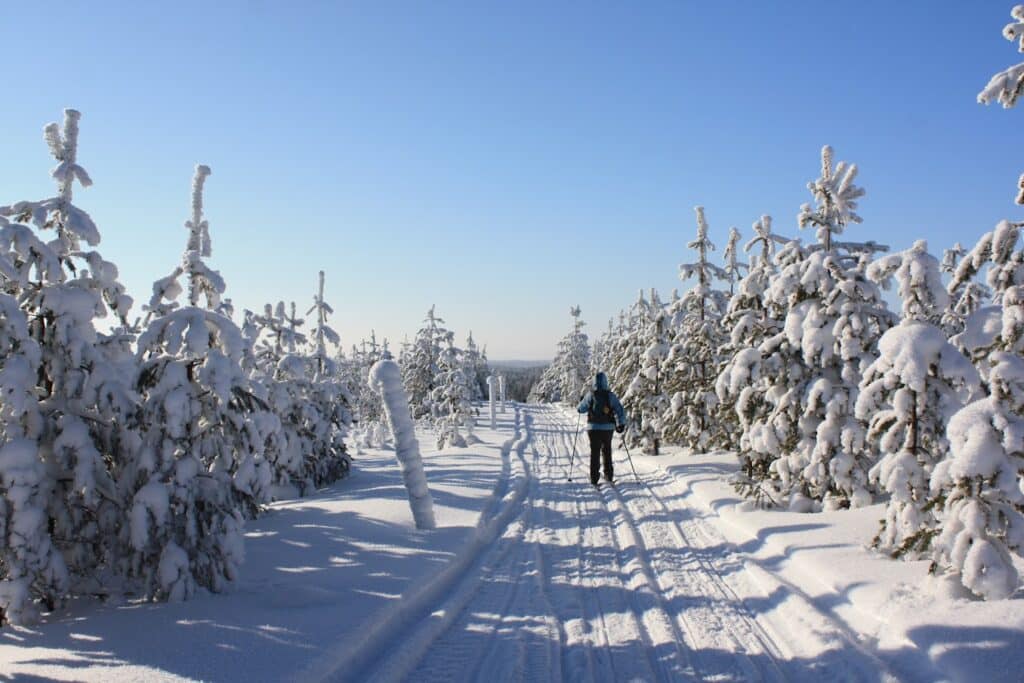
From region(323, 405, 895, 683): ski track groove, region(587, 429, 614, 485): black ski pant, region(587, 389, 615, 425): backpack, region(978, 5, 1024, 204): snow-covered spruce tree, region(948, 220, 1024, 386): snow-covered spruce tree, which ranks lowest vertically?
region(323, 405, 895, 683): ski track groove

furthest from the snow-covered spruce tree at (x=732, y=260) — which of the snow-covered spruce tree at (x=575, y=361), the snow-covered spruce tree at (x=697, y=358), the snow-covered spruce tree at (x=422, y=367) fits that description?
the snow-covered spruce tree at (x=575, y=361)

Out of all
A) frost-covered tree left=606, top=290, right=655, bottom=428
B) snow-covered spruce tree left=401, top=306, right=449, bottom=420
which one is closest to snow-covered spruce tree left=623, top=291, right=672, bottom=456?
frost-covered tree left=606, top=290, right=655, bottom=428

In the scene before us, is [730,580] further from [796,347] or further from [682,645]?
[796,347]

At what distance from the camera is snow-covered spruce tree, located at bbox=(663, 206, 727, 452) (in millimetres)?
17969

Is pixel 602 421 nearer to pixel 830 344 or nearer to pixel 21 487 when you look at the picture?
pixel 830 344

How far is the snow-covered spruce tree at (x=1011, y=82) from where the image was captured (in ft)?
19.0

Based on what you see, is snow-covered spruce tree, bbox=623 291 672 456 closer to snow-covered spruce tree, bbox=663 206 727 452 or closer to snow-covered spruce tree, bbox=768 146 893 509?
snow-covered spruce tree, bbox=663 206 727 452

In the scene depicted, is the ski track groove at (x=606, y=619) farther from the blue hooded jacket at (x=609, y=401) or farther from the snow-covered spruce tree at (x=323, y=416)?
the snow-covered spruce tree at (x=323, y=416)

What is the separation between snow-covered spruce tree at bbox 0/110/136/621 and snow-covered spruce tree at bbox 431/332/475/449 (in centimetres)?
2079

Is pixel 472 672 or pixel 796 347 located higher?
pixel 796 347

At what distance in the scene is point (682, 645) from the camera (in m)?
5.29

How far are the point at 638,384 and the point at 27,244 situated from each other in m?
17.0

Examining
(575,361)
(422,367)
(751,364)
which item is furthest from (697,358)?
(575,361)

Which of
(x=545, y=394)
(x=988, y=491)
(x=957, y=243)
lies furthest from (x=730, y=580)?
(x=545, y=394)
